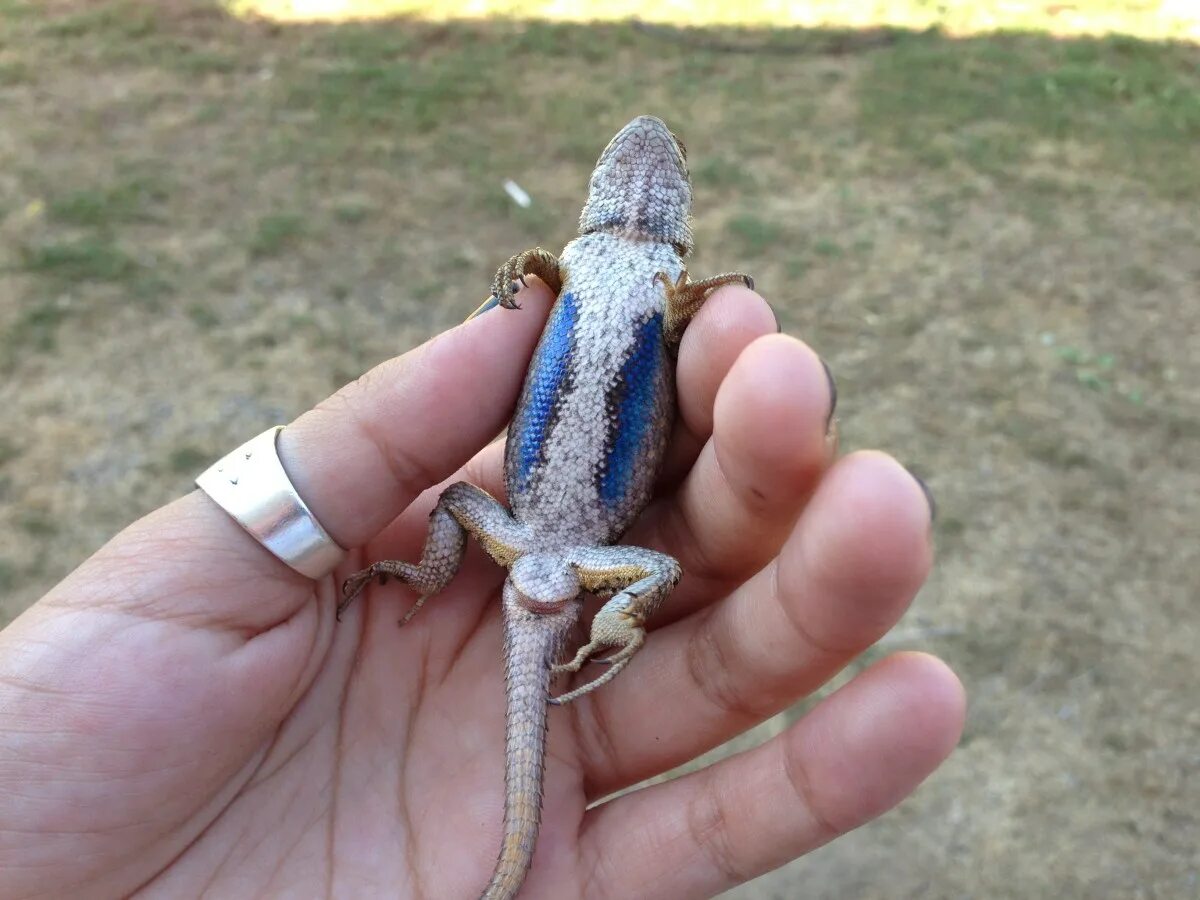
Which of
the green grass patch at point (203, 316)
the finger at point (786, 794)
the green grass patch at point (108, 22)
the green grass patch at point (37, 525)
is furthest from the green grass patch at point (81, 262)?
the finger at point (786, 794)

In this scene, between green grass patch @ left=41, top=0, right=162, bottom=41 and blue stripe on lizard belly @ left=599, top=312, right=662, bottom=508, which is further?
green grass patch @ left=41, top=0, right=162, bottom=41

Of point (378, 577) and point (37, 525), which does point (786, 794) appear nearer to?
point (378, 577)

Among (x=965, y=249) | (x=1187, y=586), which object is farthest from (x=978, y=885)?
(x=965, y=249)

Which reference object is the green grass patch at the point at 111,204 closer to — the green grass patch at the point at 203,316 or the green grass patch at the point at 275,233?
the green grass patch at the point at 275,233

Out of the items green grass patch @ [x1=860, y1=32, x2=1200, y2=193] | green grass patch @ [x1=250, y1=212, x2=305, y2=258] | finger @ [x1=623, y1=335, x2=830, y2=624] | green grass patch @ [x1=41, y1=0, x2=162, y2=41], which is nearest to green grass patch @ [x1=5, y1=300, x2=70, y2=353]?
green grass patch @ [x1=250, y1=212, x2=305, y2=258]

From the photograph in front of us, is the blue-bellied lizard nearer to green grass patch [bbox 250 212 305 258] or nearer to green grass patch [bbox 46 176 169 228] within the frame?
green grass patch [bbox 250 212 305 258]

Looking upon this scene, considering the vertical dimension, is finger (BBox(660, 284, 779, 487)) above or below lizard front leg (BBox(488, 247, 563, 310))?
below
